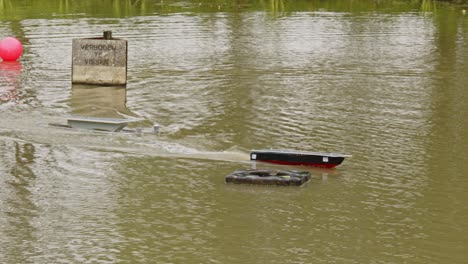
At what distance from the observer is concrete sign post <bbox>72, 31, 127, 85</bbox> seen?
29672 mm

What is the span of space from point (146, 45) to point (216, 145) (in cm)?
1729

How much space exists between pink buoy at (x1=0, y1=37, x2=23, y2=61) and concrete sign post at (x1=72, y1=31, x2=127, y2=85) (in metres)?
5.31

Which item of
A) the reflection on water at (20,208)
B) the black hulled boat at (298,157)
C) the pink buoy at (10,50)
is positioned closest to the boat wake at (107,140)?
the black hulled boat at (298,157)

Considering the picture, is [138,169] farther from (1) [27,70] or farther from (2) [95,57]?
(1) [27,70]

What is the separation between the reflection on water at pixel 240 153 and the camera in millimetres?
16188

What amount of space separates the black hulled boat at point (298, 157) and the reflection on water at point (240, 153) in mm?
385

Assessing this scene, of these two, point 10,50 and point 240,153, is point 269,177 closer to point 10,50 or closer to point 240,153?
point 240,153

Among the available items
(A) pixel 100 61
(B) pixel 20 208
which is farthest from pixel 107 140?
(A) pixel 100 61

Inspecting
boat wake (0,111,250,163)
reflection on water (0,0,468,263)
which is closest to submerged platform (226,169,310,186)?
reflection on water (0,0,468,263)

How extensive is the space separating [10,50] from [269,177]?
59.0 feet

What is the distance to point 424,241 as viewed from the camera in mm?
16203

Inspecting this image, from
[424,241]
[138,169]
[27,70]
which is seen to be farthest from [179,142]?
[27,70]

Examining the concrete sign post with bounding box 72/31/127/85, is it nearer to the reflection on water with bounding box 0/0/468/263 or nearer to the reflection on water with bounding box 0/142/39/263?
the reflection on water with bounding box 0/0/468/263

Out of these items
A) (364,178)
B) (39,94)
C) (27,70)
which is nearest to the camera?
(364,178)
